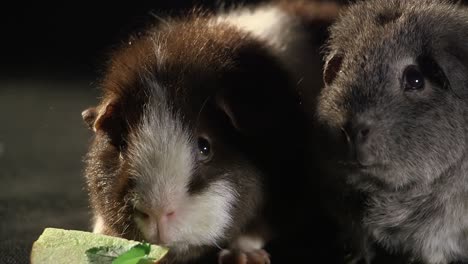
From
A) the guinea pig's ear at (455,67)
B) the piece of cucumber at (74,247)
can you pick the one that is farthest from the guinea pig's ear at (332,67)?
the piece of cucumber at (74,247)

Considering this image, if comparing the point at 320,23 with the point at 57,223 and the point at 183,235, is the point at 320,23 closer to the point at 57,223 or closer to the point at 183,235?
the point at 183,235

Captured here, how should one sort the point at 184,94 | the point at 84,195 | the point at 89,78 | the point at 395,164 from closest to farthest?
the point at 395,164 < the point at 184,94 < the point at 84,195 < the point at 89,78

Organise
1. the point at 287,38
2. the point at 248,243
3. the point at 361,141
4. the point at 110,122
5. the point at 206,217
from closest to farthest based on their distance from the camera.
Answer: the point at 361,141 → the point at 206,217 → the point at 110,122 → the point at 248,243 → the point at 287,38

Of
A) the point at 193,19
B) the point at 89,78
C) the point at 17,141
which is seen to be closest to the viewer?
the point at 193,19

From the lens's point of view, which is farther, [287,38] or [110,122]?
[287,38]

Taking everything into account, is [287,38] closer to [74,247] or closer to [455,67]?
[455,67]

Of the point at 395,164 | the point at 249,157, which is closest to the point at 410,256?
the point at 395,164

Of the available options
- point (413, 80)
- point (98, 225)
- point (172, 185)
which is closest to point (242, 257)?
point (172, 185)
